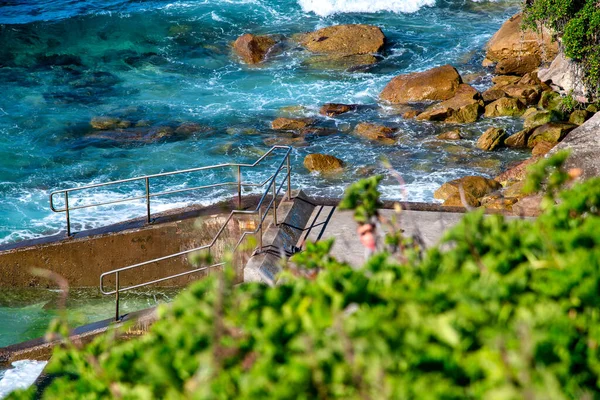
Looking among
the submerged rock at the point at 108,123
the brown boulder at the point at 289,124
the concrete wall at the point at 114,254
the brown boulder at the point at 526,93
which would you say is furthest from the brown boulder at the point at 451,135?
the concrete wall at the point at 114,254

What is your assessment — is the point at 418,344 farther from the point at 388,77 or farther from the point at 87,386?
the point at 388,77

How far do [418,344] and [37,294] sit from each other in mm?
9221

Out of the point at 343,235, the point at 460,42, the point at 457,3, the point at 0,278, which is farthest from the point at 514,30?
the point at 0,278

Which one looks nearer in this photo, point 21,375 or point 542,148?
point 21,375

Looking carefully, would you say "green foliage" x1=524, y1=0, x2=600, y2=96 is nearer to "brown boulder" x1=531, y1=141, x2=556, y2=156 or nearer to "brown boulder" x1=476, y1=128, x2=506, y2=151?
"brown boulder" x1=531, y1=141, x2=556, y2=156

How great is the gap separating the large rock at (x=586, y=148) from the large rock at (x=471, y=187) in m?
1.55

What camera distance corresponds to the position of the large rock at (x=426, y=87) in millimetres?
21125

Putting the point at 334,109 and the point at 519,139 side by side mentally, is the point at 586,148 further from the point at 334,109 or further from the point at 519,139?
the point at 334,109

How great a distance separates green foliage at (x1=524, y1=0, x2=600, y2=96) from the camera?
1752 cm

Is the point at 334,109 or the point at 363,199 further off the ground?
the point at 363,199

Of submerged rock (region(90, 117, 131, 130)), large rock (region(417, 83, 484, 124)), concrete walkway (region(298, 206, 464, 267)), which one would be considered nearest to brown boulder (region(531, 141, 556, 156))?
large rock (region(417, 83, 484, 124))

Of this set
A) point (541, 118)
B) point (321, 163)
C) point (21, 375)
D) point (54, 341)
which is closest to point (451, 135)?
point (541, 118)

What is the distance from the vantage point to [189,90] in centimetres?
2369

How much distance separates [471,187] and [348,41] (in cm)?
1257
